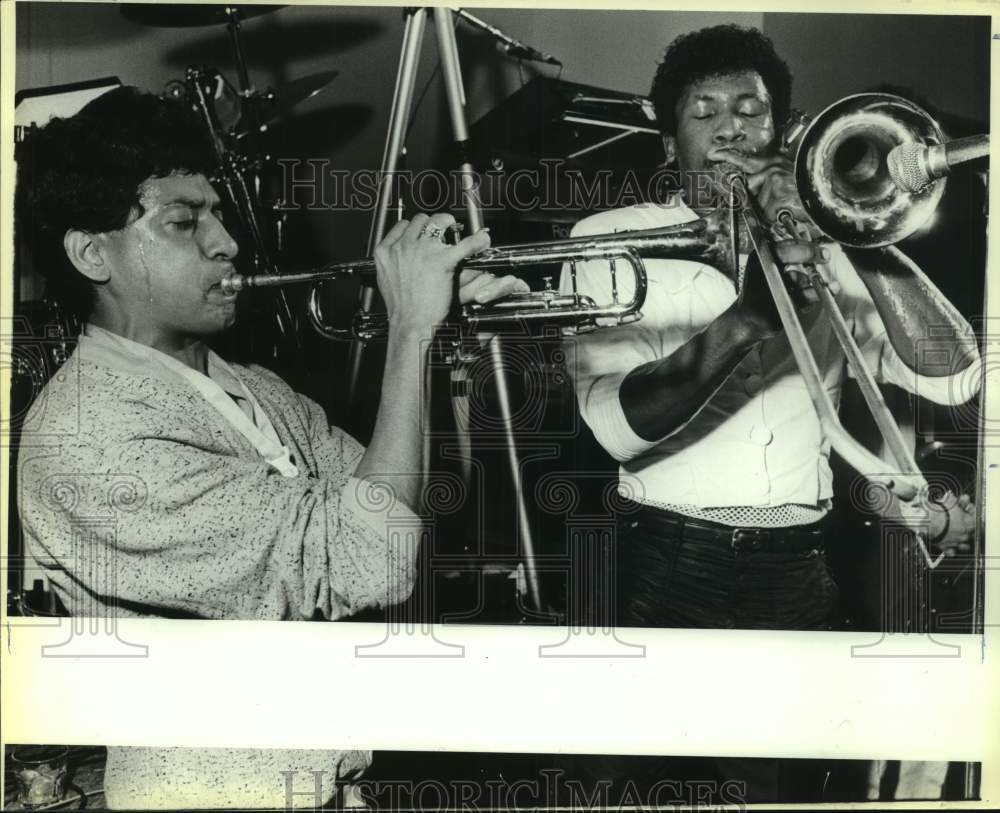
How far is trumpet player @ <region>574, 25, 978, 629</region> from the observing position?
2160 millimetres

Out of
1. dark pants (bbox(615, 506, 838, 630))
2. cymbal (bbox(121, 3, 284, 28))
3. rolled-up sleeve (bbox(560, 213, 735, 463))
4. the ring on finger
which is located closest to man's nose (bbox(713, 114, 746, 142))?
rolled-up sleeve (bbox(560, 213, 735, 463))

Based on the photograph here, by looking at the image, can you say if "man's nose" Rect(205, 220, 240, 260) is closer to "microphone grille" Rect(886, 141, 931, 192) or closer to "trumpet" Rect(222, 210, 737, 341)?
"trumpet" Rect(222, 210, 737, 341)

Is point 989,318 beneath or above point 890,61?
beneath

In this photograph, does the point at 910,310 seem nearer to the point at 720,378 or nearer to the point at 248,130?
the point at 720,378

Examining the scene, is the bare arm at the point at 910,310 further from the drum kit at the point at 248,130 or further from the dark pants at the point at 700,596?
the drum kit at the point at 248,130

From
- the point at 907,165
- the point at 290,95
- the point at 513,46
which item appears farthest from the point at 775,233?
the point at 290,95

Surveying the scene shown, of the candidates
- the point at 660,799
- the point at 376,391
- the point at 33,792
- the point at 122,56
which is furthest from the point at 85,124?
the point at 660,799

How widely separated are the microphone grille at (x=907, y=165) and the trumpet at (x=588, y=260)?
1.28 feet

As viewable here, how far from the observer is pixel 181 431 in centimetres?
207

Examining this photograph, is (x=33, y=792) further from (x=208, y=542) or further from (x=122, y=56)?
(x=122, y=56)

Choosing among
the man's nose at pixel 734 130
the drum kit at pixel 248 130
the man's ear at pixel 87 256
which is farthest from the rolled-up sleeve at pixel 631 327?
the man's ear at pixel 87 256

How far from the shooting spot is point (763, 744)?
2238 millimetres

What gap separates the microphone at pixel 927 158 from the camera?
2178 millimetres

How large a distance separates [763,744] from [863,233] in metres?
1.16
